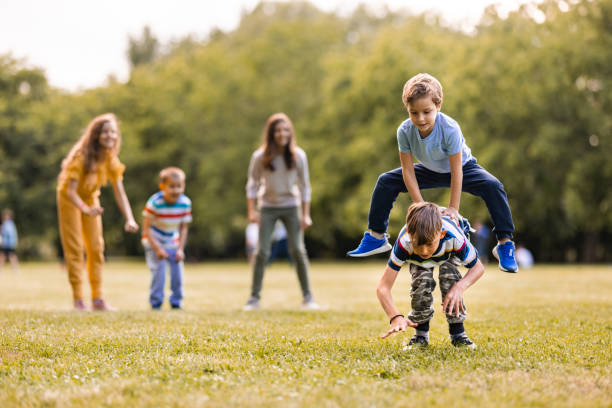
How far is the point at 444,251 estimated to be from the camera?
202 inches

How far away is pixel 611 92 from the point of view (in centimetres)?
3069

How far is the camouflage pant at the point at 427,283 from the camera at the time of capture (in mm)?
5207

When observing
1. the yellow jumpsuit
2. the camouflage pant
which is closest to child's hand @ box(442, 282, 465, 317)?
the camouflage pant

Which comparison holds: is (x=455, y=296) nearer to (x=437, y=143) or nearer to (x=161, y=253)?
(x=437, y=143)

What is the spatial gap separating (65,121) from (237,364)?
42.1 meters

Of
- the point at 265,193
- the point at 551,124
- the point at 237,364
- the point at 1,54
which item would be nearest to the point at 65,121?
the point at 1,54

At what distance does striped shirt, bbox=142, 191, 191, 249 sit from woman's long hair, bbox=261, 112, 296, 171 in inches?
50.7

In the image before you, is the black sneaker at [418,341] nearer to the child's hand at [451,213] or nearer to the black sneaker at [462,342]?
the black sneaker at [462,342]

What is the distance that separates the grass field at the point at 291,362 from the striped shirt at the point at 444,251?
0.70 metres

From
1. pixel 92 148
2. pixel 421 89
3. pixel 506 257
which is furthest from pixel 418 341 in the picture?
pixel 92 148

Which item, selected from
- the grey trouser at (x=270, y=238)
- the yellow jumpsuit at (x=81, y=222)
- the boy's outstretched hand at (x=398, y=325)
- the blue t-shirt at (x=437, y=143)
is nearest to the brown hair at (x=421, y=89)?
the blue t-shirt at (x=437, y=143)

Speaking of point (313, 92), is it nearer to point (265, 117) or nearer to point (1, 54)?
point (265, 117)

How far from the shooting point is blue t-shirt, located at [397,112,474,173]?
5.44m

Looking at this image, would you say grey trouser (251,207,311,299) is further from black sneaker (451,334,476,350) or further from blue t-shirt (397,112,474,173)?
black sneaker (451,334,476,350)
